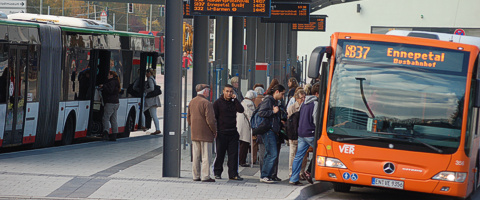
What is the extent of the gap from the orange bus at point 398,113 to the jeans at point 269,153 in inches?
51.7

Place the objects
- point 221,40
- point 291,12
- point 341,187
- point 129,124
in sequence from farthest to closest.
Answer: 1. point 291,12
2. point 129,124
3. point 221,40
4. point 341,187

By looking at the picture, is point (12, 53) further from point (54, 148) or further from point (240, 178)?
point (240, 178)

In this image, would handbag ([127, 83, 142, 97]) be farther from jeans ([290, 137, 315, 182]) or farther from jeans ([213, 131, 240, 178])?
jeans ([290, 137, 315, 182])

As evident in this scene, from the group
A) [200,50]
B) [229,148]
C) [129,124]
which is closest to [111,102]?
[129,124]

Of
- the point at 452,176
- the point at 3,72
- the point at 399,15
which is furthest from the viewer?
the point at 399,15

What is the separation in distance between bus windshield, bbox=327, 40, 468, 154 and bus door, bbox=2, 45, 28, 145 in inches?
255

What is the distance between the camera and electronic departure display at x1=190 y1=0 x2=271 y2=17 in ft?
45.8

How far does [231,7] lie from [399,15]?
4295 centimetres

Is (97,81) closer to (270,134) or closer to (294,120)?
(270,134)

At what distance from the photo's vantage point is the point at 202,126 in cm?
1220

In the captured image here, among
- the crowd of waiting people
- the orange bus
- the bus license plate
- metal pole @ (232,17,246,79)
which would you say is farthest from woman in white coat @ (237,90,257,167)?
metal pole @ (232,17,246,79)

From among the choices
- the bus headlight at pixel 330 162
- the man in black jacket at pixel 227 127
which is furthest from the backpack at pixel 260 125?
the bus headlight at pixel 330 162

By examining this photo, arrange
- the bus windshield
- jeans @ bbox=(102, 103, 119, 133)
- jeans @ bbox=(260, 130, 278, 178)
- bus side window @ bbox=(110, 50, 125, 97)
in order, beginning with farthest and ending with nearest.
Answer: bus side window @ bbox=(110, 50, 125, 97) < jeans @ bbox=(102, 103, 119, 133) < jeans @ bbox=(260, 130, 278, 178) < the bus windshield

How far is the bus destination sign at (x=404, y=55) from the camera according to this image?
37.2 feet
